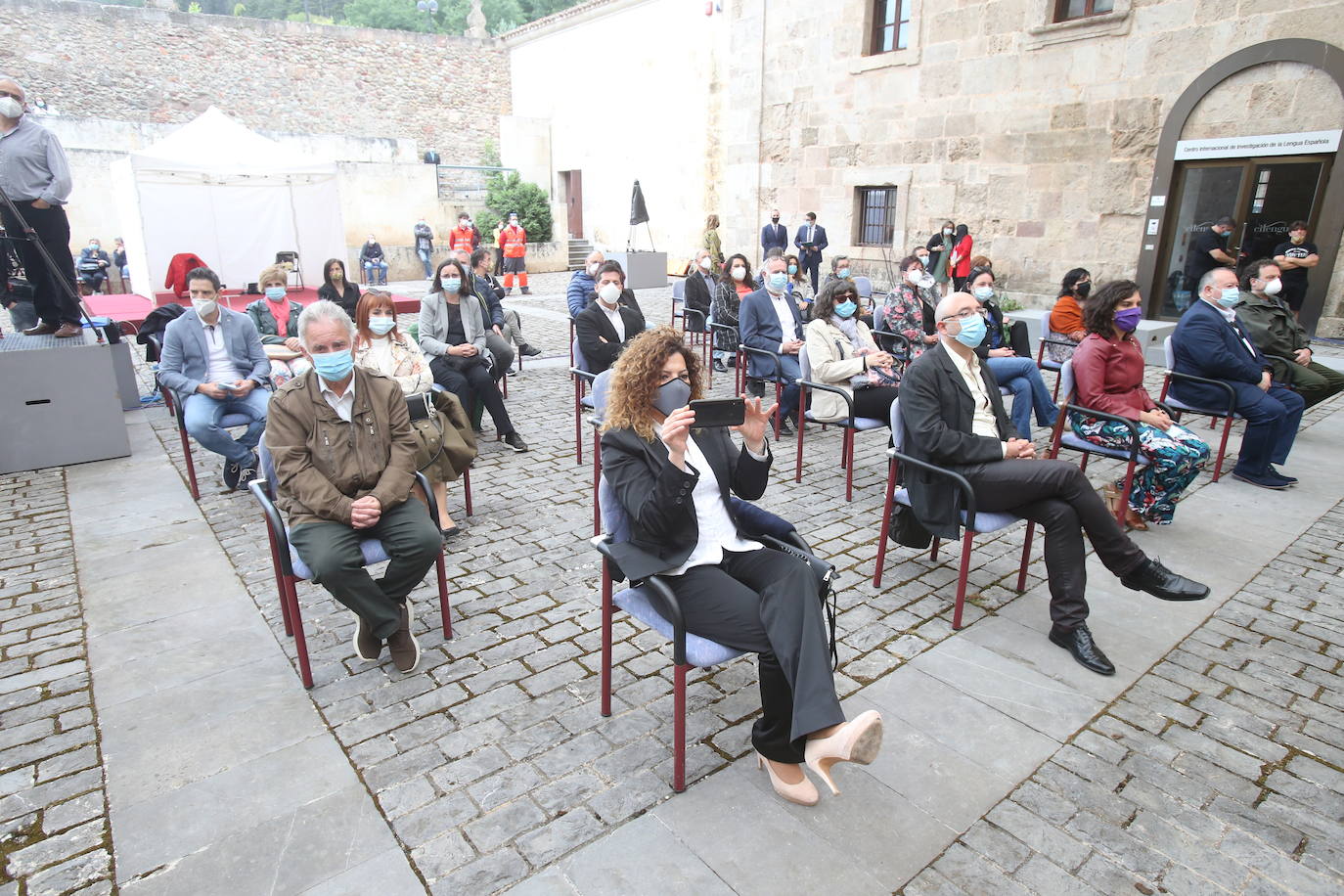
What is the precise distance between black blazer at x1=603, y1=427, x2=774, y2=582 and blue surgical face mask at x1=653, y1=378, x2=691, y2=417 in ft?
0.43

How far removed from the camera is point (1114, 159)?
1137 centimetres

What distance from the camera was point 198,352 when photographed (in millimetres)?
5461

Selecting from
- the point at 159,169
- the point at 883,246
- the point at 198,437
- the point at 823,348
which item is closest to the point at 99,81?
the point at 159,169

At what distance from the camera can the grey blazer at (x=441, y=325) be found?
599cm

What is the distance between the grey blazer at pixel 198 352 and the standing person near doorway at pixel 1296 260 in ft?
36.4

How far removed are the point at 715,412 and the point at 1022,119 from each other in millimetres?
12013

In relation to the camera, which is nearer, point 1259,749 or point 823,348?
point 1259,749

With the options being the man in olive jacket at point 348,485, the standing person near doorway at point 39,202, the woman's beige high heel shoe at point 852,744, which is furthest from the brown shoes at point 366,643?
the standing person near doorway at point 39,202

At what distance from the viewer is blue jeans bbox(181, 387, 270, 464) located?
5258mm

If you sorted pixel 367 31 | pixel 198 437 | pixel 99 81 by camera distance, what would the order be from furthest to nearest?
1. pixel 367 31
2. pixel 99 81
3. pixel 198 437

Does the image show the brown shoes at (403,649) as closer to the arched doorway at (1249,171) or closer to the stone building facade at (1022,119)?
the arched doorway at (1249,171)

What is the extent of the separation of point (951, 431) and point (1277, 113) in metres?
9.80

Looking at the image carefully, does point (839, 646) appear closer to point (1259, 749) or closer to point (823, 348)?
point (1259, 749)

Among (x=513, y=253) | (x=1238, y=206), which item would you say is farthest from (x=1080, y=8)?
(x=513, y=253)
